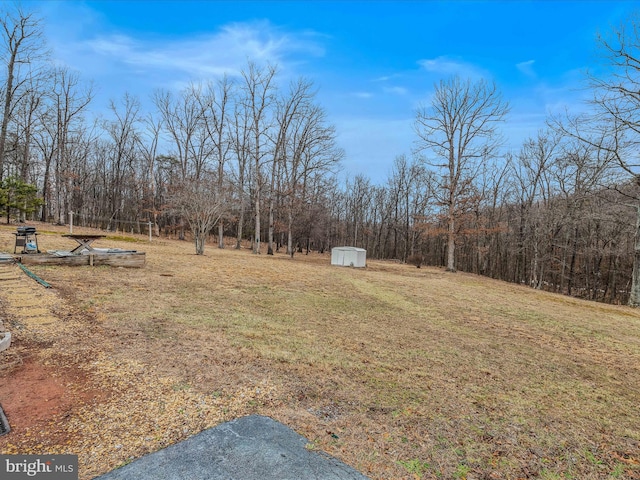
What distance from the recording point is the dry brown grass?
202 centimetres

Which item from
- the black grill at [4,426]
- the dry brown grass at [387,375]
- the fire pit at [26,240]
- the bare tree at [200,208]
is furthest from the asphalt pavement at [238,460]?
the bare tree at [200,208]

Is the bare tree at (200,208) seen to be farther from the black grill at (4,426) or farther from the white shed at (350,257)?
the black grill at (4,426)

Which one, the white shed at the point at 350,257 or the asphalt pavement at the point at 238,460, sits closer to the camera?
the asphalt pavement at the point at 238,460

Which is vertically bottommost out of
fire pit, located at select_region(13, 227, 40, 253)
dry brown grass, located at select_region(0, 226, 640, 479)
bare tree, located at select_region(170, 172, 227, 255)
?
dry brown grass, located at select_region(0, 226, 640, 479)

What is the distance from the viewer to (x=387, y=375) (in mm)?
3137

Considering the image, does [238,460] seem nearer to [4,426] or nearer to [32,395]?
[4,426]

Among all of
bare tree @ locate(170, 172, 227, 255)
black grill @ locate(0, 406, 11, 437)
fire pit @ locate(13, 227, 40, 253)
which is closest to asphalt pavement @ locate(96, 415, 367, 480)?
black grill @ locate(0, 406, 11, 437)

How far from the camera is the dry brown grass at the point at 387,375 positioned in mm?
2020

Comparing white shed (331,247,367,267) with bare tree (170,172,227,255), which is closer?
bare tree (170,172,227,255)

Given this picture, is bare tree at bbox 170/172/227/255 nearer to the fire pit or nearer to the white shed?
the fire pit

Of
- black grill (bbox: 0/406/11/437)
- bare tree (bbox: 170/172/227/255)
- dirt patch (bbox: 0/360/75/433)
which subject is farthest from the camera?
bare tree (bbox: 170/172/227/255)

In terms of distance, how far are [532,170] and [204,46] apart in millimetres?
21066

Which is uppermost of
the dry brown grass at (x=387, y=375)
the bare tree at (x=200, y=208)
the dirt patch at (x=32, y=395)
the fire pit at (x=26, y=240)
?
the bare tree at (x=200, y=208)

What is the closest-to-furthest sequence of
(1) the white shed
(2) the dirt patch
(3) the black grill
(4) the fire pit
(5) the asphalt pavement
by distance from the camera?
(5) the asphalt pavement, (3) the black grill, (2) the dirt patch, (4) the fire pit, (1) the white shed
